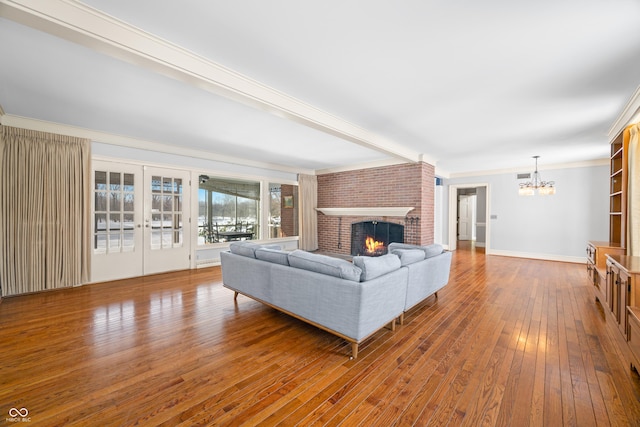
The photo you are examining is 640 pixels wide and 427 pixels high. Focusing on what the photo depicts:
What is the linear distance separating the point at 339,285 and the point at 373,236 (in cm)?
424

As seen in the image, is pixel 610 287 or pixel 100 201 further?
pixel 100 201

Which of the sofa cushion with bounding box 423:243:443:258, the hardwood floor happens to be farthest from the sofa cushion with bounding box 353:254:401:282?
the sofa cushion with bounding box 423:243:443:258

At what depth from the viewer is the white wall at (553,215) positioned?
19.1 feet

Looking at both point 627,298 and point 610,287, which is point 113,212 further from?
point 610,287

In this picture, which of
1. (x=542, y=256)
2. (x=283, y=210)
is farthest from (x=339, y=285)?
(x=542, y=256)

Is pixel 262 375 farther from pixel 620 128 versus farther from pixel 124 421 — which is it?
pixel 620 128

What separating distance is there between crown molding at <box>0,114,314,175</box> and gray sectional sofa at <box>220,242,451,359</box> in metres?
2.81

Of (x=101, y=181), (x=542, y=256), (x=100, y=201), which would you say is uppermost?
(x=101, y=181)

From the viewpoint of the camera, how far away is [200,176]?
18.1 ft

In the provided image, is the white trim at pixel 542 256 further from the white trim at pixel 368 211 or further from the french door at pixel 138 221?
the french door at pixel 138 221

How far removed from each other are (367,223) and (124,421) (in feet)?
18.2

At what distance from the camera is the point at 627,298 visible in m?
2.20

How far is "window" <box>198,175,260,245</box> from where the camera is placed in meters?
5.78

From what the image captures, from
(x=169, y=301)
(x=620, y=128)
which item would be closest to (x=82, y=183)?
(x=169, y=301)
